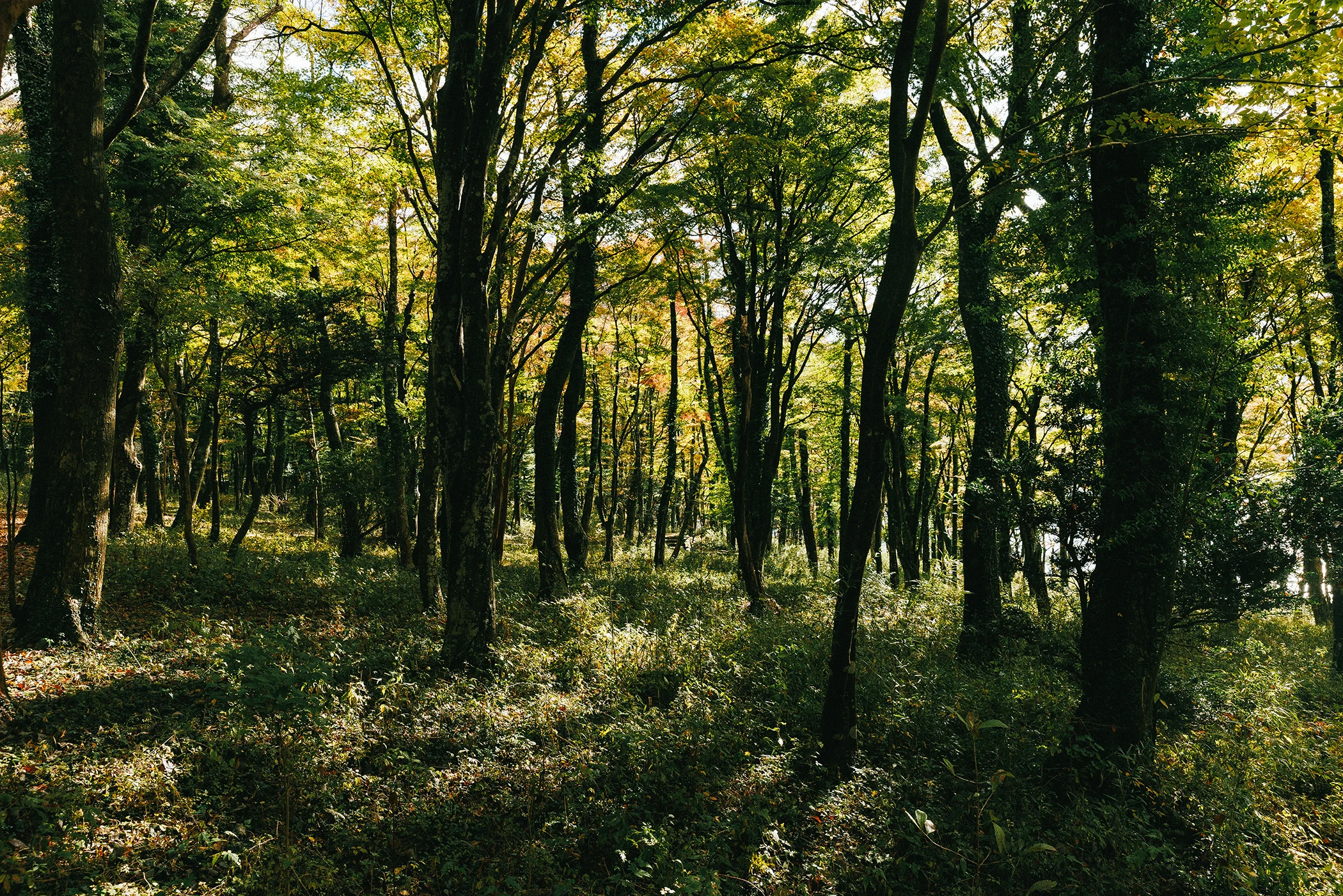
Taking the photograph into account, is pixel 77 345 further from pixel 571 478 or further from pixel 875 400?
pixel 875 400

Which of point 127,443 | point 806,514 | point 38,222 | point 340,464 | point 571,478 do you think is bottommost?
point 806,514

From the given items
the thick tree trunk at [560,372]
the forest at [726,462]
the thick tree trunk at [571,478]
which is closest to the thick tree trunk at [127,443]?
the forest at [726,462]

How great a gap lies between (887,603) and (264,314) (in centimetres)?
1472

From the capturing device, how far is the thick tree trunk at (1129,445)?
20.2ft

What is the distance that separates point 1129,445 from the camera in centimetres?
630

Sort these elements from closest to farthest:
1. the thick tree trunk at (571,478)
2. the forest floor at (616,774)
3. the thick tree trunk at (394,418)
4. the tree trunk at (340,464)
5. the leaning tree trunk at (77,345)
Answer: the forest floor at (616,774)
the leaning tree trunk at (77,345)
the tree trunk at (340,464)
the thick tree trunk at (394,418)
the thick tree trunk at (571,478)

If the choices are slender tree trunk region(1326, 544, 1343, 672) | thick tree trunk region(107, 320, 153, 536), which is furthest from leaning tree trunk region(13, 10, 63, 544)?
slender tree trunk region(1326, 544, 1343, 672)

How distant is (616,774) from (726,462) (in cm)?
1001

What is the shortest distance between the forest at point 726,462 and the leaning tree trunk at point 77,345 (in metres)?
0.05

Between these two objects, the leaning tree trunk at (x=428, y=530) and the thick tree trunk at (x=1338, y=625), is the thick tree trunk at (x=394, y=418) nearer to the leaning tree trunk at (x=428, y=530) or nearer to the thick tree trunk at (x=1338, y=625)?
the leaning tree trunk at (x=428, y=530)

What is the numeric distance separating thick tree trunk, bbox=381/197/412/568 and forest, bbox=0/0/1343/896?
208mm

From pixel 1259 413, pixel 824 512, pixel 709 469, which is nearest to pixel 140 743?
pixel 1259 413

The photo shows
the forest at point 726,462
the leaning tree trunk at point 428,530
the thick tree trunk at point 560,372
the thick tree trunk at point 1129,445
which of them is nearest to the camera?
the forest at point 726,462

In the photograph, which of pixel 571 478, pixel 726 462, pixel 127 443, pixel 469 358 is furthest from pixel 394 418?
pixel 726 462
